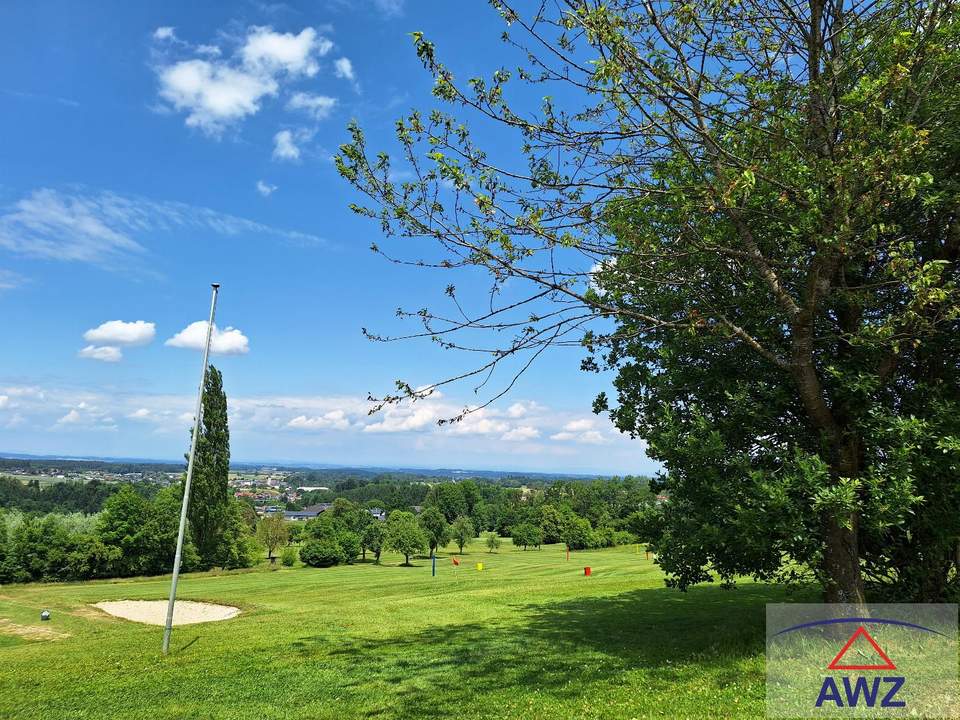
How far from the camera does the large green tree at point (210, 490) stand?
52.6 m

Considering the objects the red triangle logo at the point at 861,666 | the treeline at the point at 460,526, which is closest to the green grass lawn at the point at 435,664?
the red triangle logo at the point at 861,666

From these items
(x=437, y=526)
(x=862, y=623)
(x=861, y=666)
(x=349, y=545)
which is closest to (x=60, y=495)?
(x=437, y=526)

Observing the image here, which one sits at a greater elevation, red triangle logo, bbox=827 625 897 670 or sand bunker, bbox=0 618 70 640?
red triangle logo, bbox=827 625 897 670

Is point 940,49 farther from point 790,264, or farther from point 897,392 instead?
point 897,392

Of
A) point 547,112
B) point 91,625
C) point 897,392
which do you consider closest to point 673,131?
point 547,112

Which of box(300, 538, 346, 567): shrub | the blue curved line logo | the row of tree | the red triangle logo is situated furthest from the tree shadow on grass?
box(300, 538, 346, 567): shrub

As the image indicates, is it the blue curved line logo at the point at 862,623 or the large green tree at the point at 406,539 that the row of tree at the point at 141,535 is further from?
the blue curved line logo at the point at 862,623

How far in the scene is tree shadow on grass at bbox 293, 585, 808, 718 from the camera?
8.81 meters

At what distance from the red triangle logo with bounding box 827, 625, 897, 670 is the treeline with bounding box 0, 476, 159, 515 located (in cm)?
14644

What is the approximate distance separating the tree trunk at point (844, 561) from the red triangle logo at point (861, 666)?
1.59 feet

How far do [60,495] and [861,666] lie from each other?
193621 millimetres

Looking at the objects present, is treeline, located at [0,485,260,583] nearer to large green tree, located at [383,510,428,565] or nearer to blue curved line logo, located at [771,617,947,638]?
large green tree, located at [383,510,428,565]

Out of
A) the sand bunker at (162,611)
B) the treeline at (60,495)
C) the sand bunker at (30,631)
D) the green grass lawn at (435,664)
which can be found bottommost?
the treeline at (60,495)

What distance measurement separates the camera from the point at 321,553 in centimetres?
5944
